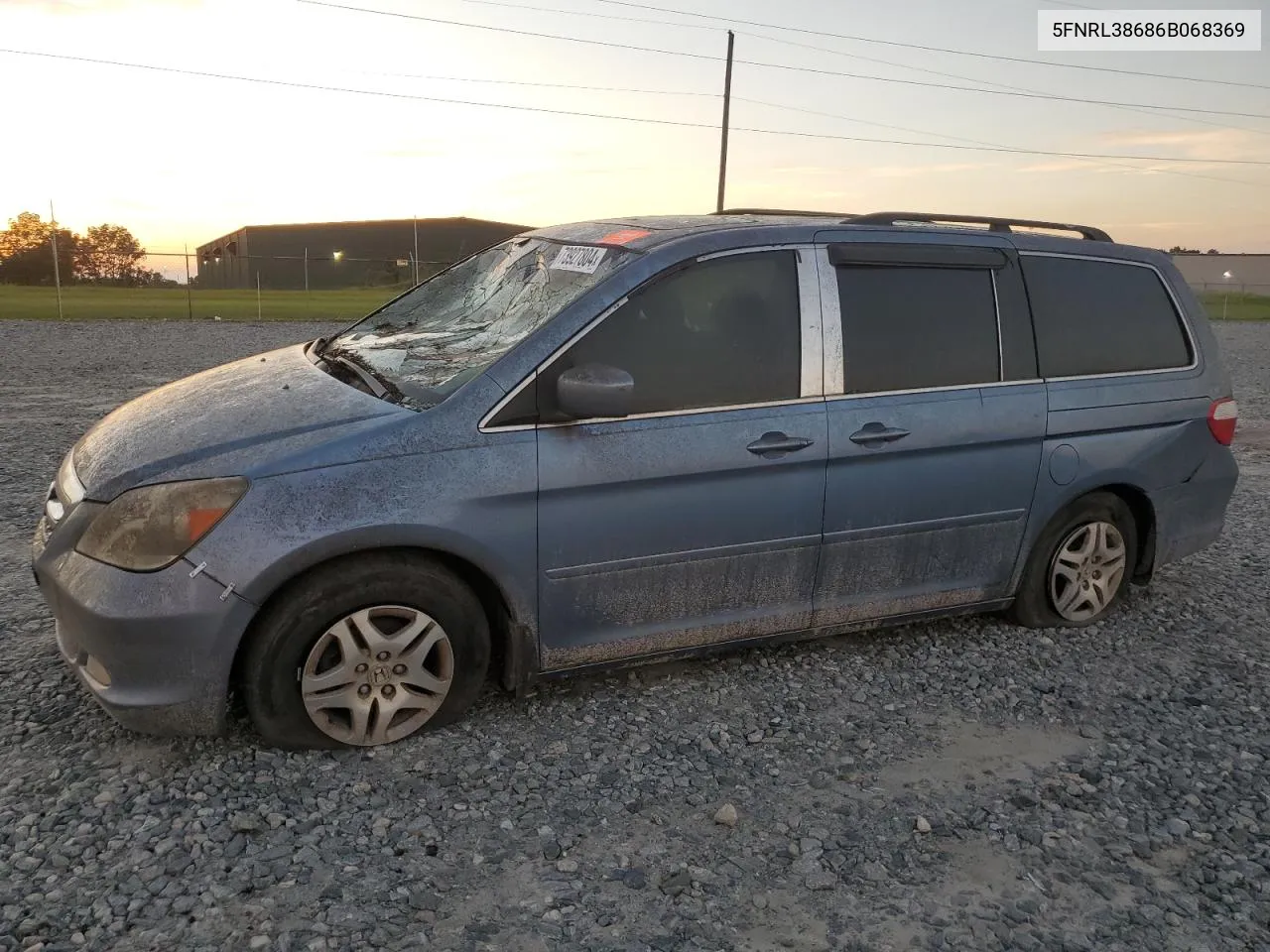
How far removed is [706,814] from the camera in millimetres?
3205

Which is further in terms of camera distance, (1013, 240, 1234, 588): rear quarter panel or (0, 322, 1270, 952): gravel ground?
(1013, 240, 1234, 588): rear quarter panel

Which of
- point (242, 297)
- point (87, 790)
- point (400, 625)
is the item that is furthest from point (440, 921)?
point (242, 297)

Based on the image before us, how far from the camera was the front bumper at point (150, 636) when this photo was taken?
309cm

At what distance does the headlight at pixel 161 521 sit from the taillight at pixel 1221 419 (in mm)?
4300

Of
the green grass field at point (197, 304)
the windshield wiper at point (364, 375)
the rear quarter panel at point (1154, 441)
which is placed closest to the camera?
the windshield wiper at point (364, 375)

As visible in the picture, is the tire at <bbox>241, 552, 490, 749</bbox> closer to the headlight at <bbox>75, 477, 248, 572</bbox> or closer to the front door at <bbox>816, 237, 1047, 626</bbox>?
the headlight at <bbox>75, 477, 248, 572</bbox>

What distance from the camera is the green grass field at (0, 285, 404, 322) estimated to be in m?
26.8

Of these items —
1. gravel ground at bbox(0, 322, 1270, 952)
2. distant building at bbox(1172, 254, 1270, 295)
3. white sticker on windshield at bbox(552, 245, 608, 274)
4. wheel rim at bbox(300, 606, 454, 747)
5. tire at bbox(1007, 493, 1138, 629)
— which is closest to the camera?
gravel ground at bbox(0, 322, 1270, 952)

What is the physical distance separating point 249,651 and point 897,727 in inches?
90.4

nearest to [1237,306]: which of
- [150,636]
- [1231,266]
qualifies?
[1231,266]

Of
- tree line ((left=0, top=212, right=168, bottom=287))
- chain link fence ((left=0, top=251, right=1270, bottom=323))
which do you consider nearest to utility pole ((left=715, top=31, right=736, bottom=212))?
chain link fence ((left=0, top=251, right=1270, bottom=323))

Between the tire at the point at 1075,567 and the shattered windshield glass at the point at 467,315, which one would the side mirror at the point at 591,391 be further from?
the tire at the point at 1075,567

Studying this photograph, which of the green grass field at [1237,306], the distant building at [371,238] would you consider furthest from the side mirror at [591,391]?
the distant building at [371,238]

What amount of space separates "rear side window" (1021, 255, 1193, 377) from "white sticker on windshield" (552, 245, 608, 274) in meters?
1.92
